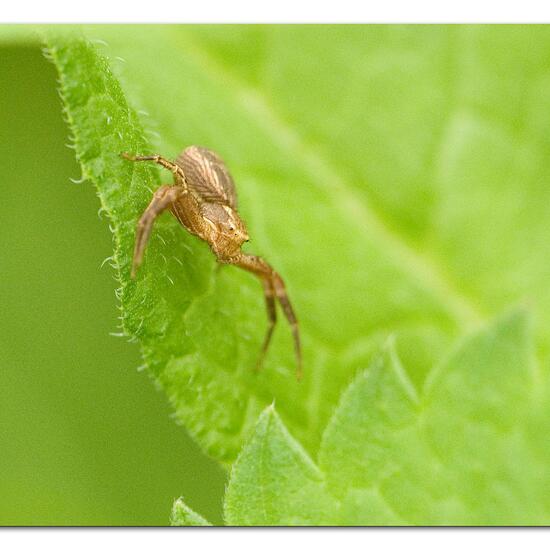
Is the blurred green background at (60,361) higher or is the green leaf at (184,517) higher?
the blurred green background at (60,361)

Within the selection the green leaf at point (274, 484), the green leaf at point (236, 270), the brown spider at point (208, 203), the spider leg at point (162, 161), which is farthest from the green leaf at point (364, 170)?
the green leaf at point (274, 484)

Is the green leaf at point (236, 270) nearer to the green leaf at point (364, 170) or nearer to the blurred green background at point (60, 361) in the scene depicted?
the green leaf at point (364, 170)

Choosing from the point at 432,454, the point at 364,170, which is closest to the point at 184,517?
the point at 432,454

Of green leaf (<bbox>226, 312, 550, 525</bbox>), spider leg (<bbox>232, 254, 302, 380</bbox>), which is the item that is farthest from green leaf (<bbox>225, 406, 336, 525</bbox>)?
spider leg (<bbox>232, 254, 302, 380</bbox>)

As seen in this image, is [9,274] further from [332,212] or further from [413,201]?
[413,201]

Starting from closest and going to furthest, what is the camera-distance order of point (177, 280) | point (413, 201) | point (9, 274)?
1. point (177, 280)
2. point (9, 274)
3. point (413, 201)

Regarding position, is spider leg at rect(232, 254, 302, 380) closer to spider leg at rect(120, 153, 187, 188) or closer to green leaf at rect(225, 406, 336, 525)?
spider leg at rect(120, 153, 187, 188)
